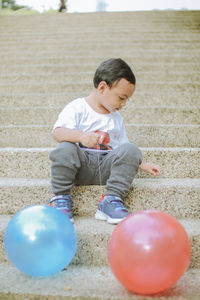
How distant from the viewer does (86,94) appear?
378 centimetres

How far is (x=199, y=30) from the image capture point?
20.4 ft

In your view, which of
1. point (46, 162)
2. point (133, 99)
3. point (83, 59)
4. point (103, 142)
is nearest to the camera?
point (103, 142)

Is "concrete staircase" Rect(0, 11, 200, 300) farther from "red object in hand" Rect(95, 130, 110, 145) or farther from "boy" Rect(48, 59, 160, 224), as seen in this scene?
"red object in hand" Rect(95, 130, 110, 145)

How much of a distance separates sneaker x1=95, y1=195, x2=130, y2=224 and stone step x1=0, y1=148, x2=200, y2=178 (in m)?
0.51

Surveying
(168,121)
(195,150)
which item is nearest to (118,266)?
(195,150)

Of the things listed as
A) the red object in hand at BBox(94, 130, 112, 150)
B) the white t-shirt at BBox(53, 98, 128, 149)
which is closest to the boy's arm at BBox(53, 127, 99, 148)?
the white t-shirt at BBox(53, 98, 128, 149)

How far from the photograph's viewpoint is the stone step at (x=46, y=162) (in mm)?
2357

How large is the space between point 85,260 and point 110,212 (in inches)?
11.1

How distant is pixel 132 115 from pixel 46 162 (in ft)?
3.93

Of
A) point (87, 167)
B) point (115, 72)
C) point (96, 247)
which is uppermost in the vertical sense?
point (115, 72)

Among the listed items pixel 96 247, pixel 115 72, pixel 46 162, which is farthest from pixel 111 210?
pixel 115 72

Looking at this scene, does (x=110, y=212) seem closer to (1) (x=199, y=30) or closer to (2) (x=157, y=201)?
(2) (x=157, y=201)

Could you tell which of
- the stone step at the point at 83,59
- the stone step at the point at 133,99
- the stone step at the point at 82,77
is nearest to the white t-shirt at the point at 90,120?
the stone step at the point at 133,99

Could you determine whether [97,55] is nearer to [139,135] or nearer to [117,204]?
[139,135]
